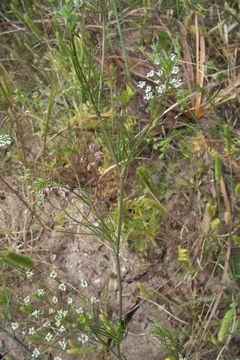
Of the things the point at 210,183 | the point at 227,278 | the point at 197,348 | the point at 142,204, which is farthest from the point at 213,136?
the point at 197,348

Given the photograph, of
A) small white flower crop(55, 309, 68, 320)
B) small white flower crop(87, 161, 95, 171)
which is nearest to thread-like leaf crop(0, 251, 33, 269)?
small white flower crop(55, 309, 68, 320)

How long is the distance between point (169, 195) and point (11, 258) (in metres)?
0.58

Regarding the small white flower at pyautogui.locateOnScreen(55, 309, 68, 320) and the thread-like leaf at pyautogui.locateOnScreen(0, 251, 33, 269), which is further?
the thread-like leaf at pyautogui.locateOnScreen(0, 251, 33, 269)

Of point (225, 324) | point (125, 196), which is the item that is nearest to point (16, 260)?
point (125, 196)

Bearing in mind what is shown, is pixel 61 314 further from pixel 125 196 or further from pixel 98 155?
pixel 98 155

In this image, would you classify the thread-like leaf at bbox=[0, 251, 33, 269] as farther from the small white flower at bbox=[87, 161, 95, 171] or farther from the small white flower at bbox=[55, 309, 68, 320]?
the small white flower at bbox=[87, 161, 95, 171]

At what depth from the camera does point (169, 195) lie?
1.94 m

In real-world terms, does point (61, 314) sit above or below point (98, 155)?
below

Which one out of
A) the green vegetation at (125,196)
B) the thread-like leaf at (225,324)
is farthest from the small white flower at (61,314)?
the thread-like leaf at (225,324)

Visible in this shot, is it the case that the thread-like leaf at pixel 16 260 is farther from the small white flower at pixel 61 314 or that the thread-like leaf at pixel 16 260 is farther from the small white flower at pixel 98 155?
the small white flower at pixel 98 155

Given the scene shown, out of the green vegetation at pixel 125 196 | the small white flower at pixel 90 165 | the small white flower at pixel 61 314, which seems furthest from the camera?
the small white flower at pixel 90 165

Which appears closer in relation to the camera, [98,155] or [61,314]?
[61,314]

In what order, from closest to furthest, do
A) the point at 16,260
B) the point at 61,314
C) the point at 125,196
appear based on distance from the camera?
the point at 61,314, the point at 16,260, the point at 125,196

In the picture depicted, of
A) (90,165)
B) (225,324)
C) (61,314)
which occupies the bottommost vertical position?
(225,324)
